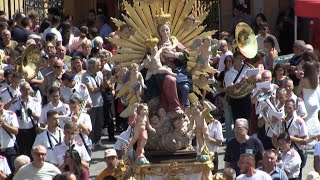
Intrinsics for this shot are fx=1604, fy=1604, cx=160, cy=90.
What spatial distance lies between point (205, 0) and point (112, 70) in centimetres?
796

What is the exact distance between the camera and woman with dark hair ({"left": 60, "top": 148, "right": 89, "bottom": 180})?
2027 cm

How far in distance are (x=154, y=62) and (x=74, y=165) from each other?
1667mm

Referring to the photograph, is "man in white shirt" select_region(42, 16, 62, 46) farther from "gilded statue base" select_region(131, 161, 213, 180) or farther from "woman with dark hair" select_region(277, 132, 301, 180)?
"gilded statue base" select_region(131, 161, 213, 180)

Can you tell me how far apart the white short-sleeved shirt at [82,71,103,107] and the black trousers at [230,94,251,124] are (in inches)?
86.8

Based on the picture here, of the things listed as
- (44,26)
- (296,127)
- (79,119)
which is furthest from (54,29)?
(296,127)

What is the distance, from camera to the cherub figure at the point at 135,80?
20397 millimetres

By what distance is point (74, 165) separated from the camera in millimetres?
20266

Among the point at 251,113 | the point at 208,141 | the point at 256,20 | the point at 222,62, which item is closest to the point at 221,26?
the point at 256,20

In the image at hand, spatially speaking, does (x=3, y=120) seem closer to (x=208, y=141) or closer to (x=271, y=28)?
(x=208, y=141)

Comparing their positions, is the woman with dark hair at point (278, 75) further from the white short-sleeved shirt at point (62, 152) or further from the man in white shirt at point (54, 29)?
the man in white shirt at point (54, 29)

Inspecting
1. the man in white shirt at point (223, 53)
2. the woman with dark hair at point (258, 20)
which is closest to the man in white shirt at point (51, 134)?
the man in white shirt at point (223, 53)

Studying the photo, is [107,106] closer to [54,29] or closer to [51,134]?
[54,29]

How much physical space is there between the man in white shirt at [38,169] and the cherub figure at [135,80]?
4.67 feet

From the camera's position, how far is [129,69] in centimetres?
2053
